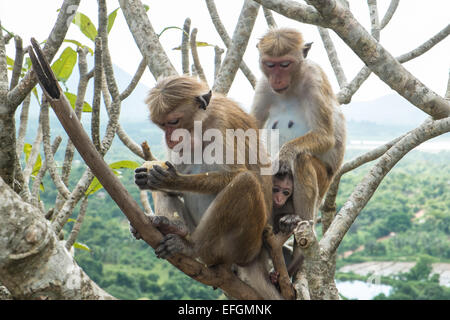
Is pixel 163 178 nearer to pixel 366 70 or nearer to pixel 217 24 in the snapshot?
pixel 217 24

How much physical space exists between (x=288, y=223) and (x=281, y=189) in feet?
1.09

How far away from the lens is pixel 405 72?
3.16 meters

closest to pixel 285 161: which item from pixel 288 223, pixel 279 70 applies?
pixel 288 223

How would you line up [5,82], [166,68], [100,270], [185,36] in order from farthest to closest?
1. [100,270]
2. [185,36]
3. [166,68]
4. [5,82]

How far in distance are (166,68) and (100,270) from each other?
719 inches

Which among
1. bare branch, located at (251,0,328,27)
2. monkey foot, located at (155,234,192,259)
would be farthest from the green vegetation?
bare branch, located at (251,0,328,27)

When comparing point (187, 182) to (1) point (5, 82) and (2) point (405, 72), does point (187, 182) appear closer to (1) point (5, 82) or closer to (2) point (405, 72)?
(1) point (5, 82)

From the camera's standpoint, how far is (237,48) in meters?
4.21

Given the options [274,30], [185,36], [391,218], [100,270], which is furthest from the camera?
[391,218]

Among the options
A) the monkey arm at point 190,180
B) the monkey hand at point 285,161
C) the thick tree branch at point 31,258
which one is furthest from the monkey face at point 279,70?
the thick tree branch at point 31,258

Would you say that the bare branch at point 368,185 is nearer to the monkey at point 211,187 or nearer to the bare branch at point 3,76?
the monkey at point 211,187

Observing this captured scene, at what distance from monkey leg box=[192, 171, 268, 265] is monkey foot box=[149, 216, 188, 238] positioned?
0.31 feet

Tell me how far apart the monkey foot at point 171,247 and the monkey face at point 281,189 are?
0.91 metres
